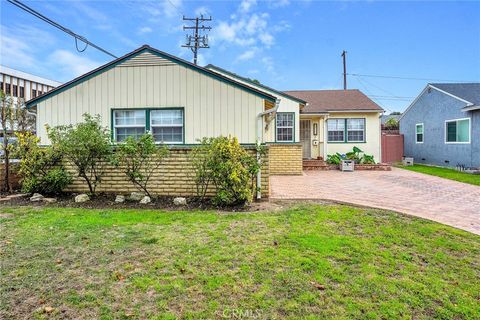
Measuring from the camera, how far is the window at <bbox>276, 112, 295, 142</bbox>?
14.7m

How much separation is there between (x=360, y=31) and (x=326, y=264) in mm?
17673

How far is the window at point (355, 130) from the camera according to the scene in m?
17.6

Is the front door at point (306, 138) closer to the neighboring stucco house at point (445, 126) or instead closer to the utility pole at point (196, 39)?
the neighboring stucco house at point (445, 126)

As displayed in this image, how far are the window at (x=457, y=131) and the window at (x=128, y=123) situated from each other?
57.3 ft

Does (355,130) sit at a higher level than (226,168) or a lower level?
higher

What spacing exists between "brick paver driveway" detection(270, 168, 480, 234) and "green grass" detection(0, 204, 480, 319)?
41.3 inches

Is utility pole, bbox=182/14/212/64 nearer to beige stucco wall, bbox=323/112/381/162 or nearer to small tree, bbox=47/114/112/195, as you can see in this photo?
beige stucco wall, bbox=323/112/381/162

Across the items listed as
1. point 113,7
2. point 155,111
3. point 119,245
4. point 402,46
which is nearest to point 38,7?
point 113,7

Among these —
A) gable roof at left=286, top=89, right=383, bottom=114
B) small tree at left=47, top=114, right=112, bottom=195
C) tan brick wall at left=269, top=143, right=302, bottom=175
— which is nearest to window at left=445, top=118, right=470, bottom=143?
gable roof at left=286, top=89, right=383, bottom=114

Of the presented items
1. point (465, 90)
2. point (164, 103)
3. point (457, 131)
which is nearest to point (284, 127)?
point (164, 103)

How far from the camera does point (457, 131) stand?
17.2m

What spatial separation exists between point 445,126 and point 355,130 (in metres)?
5.94

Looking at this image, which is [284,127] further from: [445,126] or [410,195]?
[445,126]

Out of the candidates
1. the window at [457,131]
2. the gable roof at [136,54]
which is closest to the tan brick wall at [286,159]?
the gable roof at [136,54]
